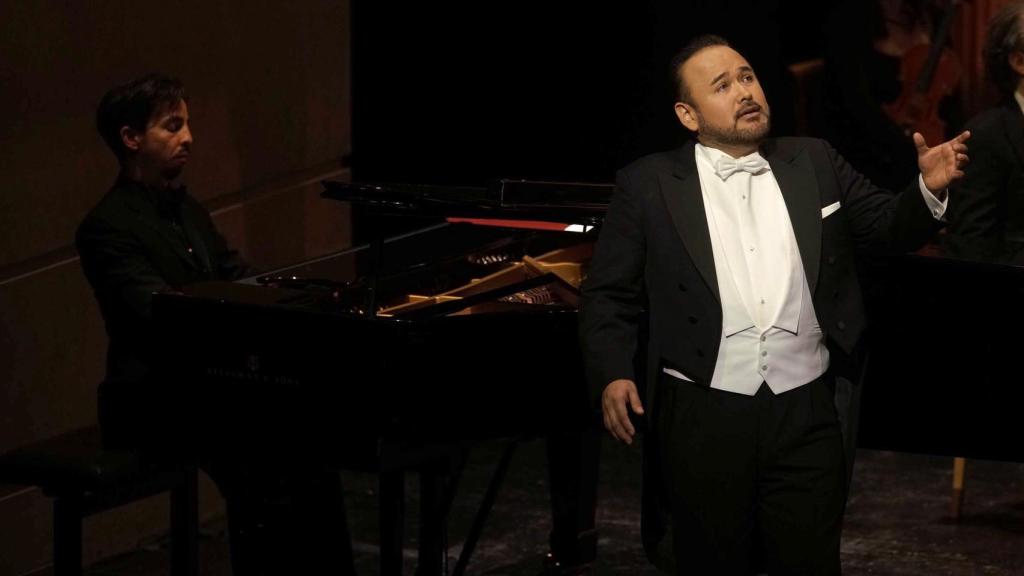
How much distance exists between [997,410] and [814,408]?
0.54 m

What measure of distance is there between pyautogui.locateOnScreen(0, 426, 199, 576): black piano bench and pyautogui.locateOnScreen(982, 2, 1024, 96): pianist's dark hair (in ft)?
7.42

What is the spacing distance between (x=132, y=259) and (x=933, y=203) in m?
1.98

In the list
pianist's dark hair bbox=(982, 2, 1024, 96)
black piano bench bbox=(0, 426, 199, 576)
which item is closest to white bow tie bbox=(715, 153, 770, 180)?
pianist's dark hair bbox=(982, 2, 1024, 96)

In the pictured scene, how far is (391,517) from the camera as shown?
3656 mm

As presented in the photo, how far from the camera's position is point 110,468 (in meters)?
4.05

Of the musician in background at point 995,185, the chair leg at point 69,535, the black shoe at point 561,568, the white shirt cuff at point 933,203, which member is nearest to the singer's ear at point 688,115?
the white shirt cuff at point 933,203

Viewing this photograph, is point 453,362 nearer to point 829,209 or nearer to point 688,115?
point 688,115

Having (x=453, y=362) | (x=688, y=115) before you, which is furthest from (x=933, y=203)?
(x=453, y=362)

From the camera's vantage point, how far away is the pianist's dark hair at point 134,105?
4.15m

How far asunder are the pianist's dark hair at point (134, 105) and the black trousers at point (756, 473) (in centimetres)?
158

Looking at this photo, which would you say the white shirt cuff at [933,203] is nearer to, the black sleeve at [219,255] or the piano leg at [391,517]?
the piano leg at [391,517]

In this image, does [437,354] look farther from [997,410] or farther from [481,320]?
[997,410]

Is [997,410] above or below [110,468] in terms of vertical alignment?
above

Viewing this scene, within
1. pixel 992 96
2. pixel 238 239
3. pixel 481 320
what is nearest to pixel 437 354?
pixel 481 320
